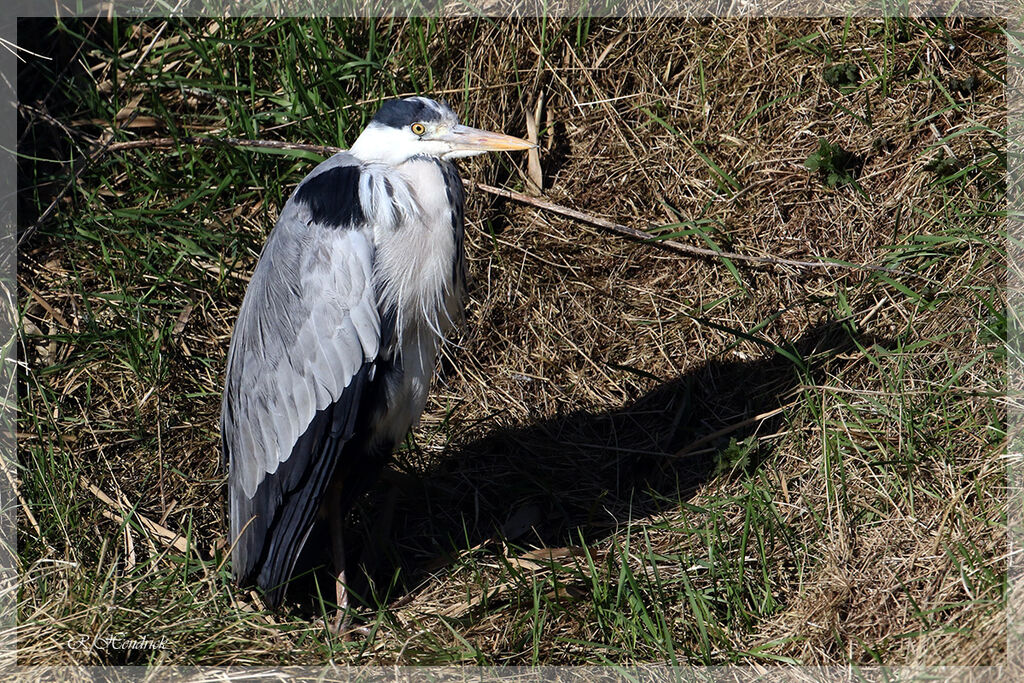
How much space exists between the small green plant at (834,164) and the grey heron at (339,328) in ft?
4.45

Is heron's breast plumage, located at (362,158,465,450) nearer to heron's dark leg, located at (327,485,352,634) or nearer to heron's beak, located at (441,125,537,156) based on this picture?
heron's beak, located at (441,125,537,156)

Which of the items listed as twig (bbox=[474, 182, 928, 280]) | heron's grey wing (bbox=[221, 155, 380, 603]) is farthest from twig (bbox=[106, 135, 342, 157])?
heron's grey wing (bbox=[221, 155, 380, 603])

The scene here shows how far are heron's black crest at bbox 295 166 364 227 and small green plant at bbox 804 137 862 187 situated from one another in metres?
1.86

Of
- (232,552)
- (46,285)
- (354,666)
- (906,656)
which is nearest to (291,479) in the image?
(232,552)

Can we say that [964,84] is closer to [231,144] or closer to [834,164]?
[834,164]

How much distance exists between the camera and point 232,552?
309 centimetres

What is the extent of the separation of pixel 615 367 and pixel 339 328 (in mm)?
1228

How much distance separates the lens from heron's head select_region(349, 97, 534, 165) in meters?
3.11

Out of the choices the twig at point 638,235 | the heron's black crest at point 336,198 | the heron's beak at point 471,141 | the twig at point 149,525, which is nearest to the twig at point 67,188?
the twig at point 149,525

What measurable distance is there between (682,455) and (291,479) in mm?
1368

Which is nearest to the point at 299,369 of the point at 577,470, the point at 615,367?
the point at 577,470

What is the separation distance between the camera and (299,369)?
3.04m

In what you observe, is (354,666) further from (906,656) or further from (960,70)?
(960,70)

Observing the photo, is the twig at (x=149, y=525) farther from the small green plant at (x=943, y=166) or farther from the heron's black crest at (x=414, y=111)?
the small green plant at (x=943, y=166)
